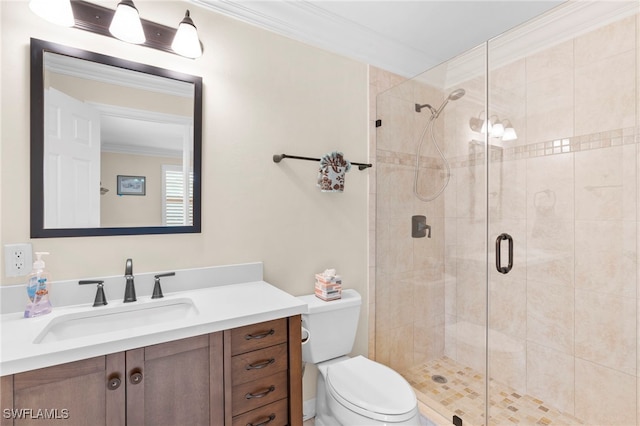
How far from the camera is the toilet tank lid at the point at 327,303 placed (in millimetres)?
1647

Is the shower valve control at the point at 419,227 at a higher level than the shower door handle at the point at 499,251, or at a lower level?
higher

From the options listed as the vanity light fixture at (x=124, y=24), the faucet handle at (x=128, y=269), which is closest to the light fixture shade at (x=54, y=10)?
the vanity light fixture at (x=124, y=24)

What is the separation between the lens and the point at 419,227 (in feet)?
6.79

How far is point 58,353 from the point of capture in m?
0.87

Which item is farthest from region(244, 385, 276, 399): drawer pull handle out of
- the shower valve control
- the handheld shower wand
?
the handheld shower wand

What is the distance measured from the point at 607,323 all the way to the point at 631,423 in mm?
472

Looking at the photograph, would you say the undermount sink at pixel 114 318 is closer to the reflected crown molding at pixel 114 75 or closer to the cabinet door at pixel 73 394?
the cabinet door at pixel 73 394

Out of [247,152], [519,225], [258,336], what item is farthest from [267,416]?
[519,225]

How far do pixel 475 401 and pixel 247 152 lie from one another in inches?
75.7

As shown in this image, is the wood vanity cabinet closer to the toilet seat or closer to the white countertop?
the white countertop

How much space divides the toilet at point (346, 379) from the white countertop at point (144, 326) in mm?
372

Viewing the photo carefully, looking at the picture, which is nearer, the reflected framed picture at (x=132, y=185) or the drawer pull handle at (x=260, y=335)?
the drawer pull handle at (x=260, y=335)

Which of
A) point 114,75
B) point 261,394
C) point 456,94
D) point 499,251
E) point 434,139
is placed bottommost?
point 261,394

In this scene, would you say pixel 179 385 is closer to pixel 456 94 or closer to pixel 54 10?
pixel 54 10
